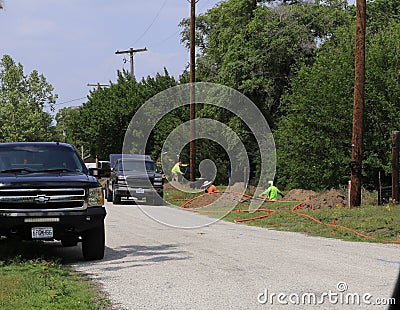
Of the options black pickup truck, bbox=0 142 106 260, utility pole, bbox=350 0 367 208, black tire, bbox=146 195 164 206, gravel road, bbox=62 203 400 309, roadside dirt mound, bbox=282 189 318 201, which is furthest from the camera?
black tire, bbox=146 195 164 206

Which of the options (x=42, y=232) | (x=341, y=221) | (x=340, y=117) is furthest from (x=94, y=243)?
(x=340, y=117)

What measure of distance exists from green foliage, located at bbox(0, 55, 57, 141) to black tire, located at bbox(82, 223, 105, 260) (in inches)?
3273

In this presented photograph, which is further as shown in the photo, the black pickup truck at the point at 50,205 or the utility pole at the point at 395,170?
the utility pole at the point at 395,170

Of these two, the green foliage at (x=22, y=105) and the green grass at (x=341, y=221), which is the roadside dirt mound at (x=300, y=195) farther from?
the green foliage at (x=22, y=105)

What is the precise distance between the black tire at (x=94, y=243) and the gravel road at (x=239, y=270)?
0.61 feet

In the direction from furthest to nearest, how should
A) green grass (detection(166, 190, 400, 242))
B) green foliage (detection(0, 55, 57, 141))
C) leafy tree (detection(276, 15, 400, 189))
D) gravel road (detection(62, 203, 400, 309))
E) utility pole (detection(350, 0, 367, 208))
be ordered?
green foliage (detection(0, 55, 57, 141))
leafy tree (detection(276, 15, 400, 189))
utility pole (detection(350, 0, 367, 208))
green grass (detection(166, 190, 400, 242))
gravel road (detection(62, 203, 400, 309))

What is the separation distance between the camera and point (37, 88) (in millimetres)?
103062

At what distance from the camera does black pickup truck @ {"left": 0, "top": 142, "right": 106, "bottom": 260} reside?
11.0 meters

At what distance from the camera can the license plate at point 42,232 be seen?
11.1 m

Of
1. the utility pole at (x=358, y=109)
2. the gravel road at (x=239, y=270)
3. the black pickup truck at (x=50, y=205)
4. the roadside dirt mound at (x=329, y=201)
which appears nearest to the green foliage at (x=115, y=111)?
the roadside dirt mound at (x=329, y=201)

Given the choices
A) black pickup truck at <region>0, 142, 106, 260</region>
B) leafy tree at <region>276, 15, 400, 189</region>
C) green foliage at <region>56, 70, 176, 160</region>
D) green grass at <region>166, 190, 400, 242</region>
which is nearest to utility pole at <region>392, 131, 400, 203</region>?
green grass at <region>166, 190, 400, 242</region>

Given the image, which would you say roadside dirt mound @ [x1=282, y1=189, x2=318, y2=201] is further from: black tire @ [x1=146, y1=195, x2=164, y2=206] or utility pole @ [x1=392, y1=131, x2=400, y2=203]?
black tire @ [x1=146, y1=195, x2=164, y2=206]

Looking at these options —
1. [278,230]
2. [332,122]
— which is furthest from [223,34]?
[278,230]

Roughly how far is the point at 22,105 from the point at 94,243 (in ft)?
292
